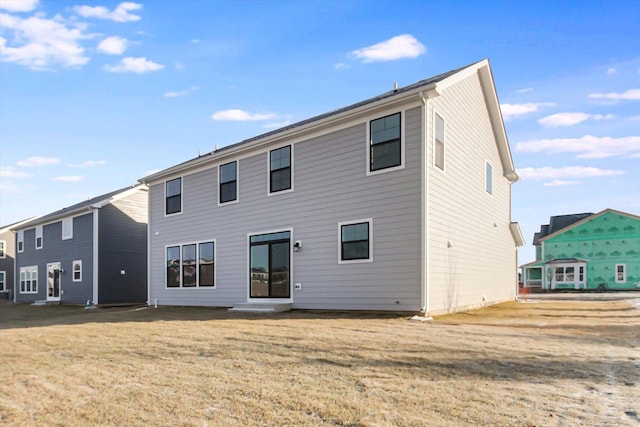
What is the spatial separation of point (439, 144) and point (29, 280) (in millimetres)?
26891

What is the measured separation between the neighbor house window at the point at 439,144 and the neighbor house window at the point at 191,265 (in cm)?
833

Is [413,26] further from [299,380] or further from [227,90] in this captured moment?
[299,380]

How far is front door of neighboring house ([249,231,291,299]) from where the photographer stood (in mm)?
13817

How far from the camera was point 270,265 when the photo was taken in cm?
1426

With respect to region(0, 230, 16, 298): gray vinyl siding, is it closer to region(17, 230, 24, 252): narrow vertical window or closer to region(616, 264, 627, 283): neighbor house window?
region(17, 230, 24, 252): narrow vertical window

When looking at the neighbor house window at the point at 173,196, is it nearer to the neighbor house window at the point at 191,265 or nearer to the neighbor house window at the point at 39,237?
the neighbor house window at the point at 191,265

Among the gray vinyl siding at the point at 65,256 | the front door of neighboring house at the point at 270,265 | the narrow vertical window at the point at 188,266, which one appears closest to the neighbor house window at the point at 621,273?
the front door of neighboring house at the point at 270,265

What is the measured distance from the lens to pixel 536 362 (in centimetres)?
563

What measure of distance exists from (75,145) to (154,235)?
4533 millimetres

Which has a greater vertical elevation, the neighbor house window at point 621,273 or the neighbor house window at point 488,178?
the neighbor house window at point 488,178

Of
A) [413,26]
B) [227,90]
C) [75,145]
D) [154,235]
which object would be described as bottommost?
[154,235]

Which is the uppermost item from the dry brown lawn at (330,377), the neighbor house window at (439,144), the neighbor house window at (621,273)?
the neighbor house window at (439,144)

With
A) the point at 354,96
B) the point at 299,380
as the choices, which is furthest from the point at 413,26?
the point at 299,380

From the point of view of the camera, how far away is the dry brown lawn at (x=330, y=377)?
397 cm
